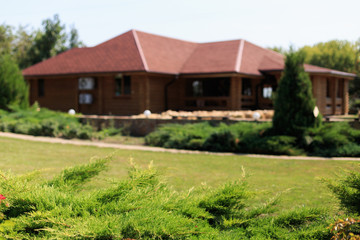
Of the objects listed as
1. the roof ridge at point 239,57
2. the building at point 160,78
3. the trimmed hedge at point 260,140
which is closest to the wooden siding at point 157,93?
the building at point 160,78

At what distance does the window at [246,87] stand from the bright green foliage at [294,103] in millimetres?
13168

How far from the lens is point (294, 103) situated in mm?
12602

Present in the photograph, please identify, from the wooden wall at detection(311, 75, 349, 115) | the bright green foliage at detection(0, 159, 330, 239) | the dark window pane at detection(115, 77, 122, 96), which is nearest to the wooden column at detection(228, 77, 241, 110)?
the wooden wall at detection(311, 75, 349, 115)

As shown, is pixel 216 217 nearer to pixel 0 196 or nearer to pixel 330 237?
pixel 330 237

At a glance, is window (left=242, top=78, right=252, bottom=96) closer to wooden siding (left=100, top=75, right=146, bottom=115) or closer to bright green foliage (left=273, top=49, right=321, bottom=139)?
wooden siding (left=100, top=75, right=146, bottom=115)

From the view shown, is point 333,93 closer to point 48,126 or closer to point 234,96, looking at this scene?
point 234,96

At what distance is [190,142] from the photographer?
13.1 meters

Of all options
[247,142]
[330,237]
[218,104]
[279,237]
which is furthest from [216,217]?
[218,104]

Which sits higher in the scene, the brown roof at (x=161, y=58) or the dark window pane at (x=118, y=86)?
the brown roof at (x=161, y=58)

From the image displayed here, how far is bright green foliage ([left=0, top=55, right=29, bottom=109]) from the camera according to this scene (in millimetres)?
19781

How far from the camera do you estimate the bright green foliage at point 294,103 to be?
12461 mm

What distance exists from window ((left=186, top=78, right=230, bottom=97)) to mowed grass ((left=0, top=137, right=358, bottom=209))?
13.7 meters

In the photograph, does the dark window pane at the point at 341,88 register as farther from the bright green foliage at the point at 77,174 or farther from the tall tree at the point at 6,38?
the tall tree at the point at 6,38

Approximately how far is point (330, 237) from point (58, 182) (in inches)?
88.7
